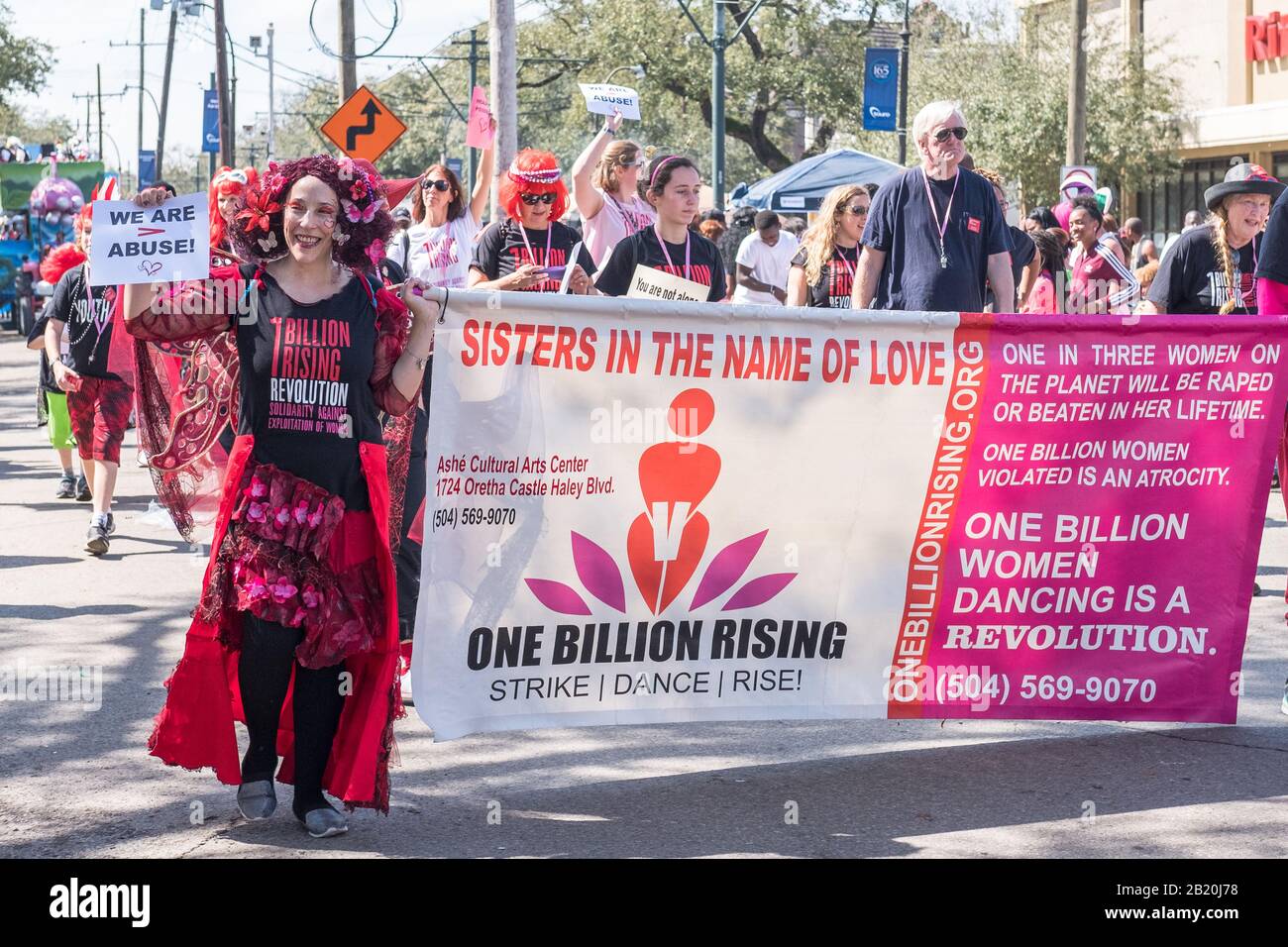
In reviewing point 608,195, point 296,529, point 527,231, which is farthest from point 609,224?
point 296,529

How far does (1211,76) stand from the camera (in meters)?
35.8

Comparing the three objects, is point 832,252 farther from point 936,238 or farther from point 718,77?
point 718,77

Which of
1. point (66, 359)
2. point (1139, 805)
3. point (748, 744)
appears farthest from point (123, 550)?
point (1139, 805)

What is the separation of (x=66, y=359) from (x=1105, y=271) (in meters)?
7.11

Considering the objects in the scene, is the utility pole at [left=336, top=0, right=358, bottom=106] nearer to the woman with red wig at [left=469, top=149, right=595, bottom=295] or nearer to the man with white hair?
the woman with red wig at [left=469, top=149, right=595, bottom=295]

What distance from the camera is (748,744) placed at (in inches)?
229

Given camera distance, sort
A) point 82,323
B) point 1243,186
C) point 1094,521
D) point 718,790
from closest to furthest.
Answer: point 718,790
point 1094,521
point 1243,186
point 82,323

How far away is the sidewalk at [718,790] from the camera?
470cm

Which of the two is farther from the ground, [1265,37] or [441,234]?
[1265,37]

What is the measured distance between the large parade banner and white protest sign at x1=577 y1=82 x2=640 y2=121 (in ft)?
17.1

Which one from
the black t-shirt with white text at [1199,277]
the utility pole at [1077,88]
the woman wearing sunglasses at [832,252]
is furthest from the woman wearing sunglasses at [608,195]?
the utility pole at [1077,88]

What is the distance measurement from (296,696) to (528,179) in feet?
11.3

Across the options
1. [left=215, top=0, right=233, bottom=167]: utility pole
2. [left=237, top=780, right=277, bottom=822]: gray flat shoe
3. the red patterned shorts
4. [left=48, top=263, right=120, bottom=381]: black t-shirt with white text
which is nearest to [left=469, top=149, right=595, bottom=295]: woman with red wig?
[left=237, top=780, right=277, bottom=822]: gray flat shoe
